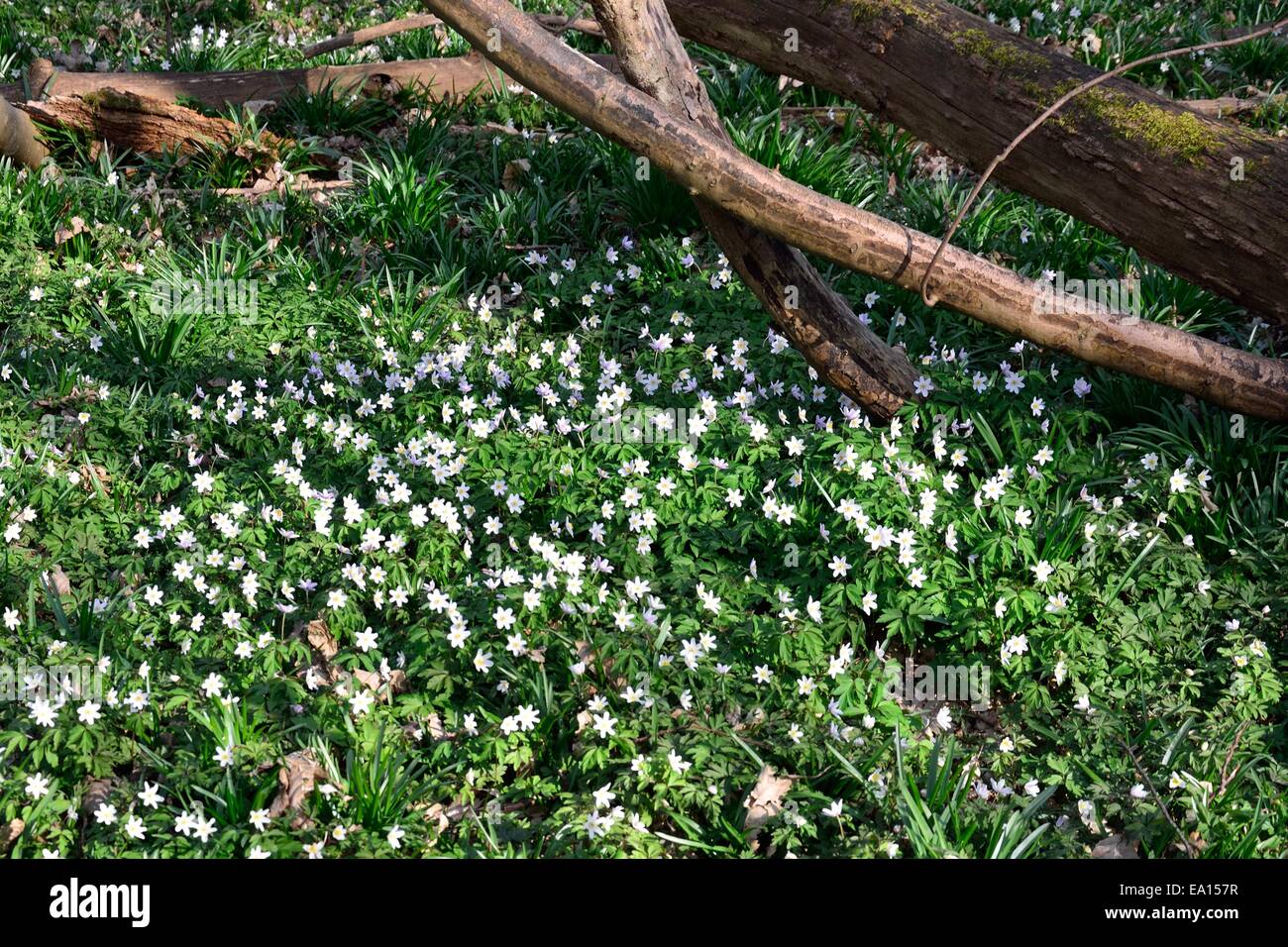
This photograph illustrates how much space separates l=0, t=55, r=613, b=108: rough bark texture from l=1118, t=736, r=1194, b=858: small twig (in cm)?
480

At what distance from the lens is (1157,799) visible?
3.04 m

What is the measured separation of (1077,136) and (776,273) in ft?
4.41

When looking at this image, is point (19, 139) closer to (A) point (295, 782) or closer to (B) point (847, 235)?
(A) point (295, 782)

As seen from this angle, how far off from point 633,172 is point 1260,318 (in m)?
2.93

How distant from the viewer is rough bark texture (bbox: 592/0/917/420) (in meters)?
4.28

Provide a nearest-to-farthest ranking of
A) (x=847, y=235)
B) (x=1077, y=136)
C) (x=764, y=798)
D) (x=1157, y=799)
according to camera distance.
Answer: (x=1157, y=799), (x=764, y=798), (x=847, y=235), (x=1077, y=136)

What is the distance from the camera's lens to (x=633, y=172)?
5.54 metres

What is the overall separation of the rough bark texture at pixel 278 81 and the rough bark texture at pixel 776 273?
226 cm

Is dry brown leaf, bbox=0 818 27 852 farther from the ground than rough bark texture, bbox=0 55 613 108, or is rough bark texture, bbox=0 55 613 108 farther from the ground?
rough bark texture, bbox=0 55 613 108

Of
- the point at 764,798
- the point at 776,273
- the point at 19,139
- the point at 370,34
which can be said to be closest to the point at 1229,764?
the point at 764,798

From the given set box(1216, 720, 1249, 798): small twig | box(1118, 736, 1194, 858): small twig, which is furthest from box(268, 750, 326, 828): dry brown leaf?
box(1216, 720, 1249, 798): small twig

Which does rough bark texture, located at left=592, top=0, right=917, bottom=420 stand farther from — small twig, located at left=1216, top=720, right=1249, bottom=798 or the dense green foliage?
small twig, located at left=1216, top=720, right=1249, bottom=798

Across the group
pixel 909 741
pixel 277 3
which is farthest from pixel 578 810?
pixel 277 3
